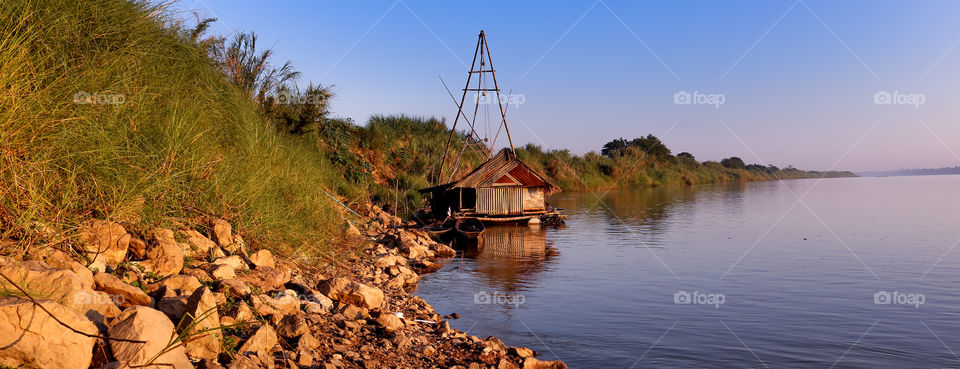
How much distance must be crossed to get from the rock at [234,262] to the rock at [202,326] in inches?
75.1

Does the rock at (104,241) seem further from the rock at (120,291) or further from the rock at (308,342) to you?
the rock at (308,342)

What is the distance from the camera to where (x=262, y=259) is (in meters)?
7.45

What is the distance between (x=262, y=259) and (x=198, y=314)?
3.13m

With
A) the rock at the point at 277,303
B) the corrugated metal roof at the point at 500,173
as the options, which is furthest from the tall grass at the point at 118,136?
the corrugated metal roof at the point at 500,173

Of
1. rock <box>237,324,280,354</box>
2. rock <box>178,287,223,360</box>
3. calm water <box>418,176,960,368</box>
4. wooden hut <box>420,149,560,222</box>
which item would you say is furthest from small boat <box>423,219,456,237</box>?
rock <box>178,287,223,360</box>

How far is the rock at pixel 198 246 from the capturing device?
6559 mm

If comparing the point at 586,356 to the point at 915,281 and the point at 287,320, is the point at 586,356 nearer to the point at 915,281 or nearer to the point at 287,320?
the point at 287,320

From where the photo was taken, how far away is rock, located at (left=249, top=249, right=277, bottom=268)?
7.28m

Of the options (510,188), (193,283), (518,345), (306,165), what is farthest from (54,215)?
(510,188)

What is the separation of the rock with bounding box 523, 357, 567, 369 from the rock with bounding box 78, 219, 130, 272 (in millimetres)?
4087

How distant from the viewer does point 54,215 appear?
5.19 meters

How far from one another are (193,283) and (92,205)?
146 cm

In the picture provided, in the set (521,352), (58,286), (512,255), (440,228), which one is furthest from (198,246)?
(440,228)

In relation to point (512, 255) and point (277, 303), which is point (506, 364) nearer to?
point (277, 303)
